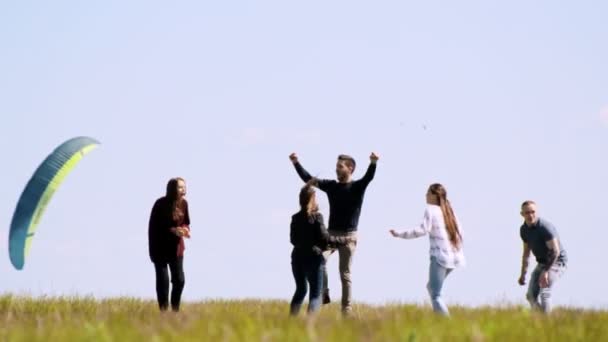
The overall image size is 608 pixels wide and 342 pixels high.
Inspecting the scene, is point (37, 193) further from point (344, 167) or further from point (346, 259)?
point (346, 259)

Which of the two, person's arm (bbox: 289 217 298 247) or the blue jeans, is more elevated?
person's arm (bbox: 289 217 298 247)

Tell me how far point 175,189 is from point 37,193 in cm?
196

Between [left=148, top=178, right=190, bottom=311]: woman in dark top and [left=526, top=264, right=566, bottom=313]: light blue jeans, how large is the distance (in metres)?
5.04

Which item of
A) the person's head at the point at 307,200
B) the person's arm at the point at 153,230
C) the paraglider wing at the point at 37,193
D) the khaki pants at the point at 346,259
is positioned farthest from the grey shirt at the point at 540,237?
the paraglider wing at the point at 37,193

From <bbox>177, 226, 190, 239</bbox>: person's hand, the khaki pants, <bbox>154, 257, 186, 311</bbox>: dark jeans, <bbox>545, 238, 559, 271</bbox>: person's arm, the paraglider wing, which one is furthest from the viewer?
<bbox>545, 238, 559, 271</bbox>: person's arm

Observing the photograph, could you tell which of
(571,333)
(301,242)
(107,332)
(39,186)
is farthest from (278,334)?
(39,186)

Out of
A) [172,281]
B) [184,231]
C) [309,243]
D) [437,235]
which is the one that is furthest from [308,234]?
[172,281]

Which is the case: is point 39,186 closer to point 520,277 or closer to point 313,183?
point 313,183

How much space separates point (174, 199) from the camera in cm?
1183

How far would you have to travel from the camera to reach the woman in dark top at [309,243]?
10562mm

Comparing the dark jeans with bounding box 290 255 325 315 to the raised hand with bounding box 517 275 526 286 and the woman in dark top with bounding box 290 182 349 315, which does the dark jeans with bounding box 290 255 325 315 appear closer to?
the woman in dark top with bounding box 290 182 349 315

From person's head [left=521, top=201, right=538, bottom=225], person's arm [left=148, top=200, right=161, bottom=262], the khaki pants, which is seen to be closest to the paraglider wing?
person's arm [left=148, top=200, right=161, bottom=262]

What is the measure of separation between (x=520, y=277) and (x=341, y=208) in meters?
3.23

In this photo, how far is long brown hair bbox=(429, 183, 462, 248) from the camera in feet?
34.8
